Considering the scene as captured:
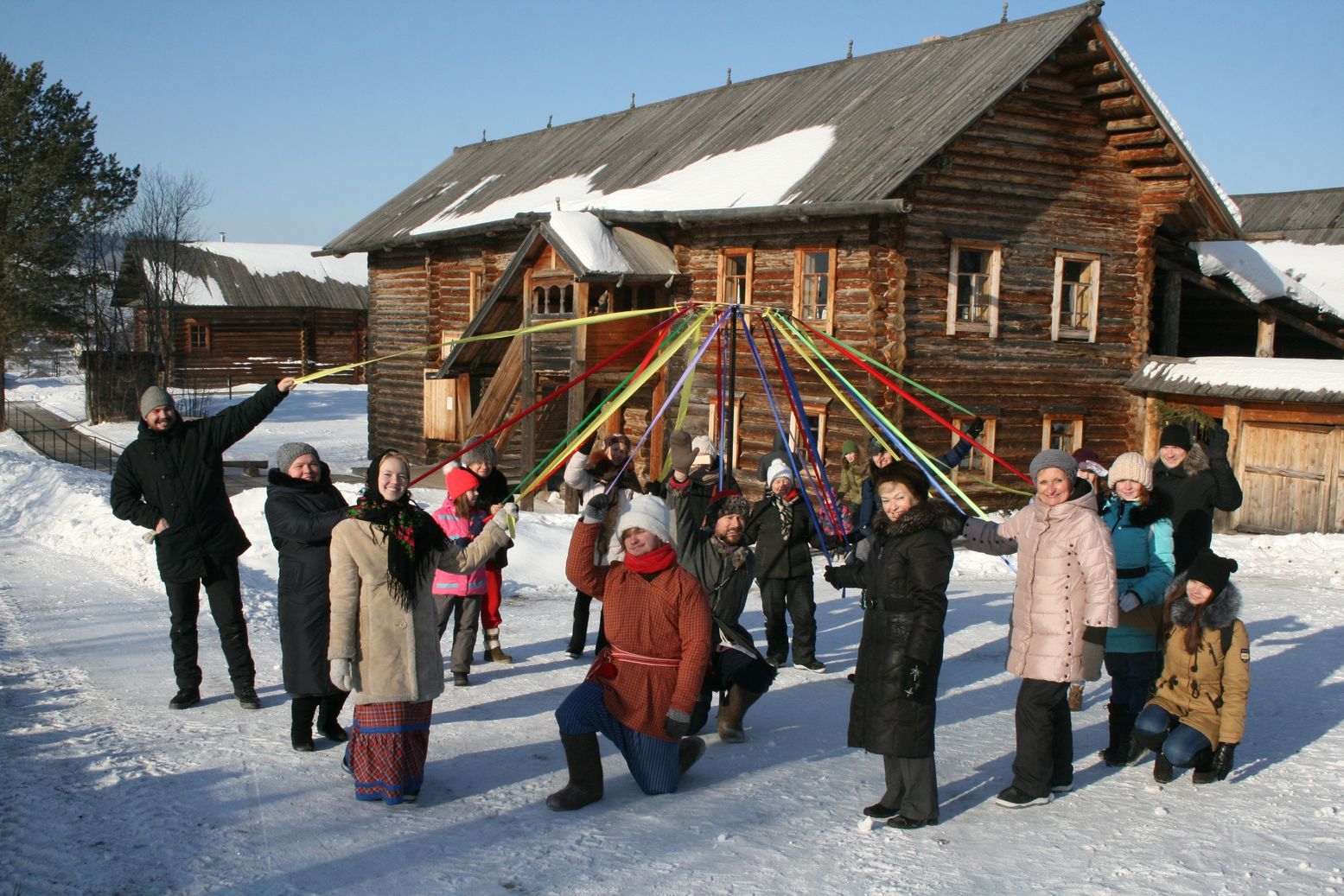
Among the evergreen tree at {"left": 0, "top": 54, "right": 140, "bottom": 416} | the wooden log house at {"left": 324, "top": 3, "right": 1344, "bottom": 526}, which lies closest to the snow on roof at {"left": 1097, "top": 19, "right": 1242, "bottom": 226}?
the wooden log house at {"left": 324, "top": 3, "right": 1344, "bottom": 526}

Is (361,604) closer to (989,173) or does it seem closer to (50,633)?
(50,633)

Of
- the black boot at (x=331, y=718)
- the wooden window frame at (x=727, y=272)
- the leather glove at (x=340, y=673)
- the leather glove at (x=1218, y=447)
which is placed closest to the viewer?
the leather glove at (x=340, y=673)

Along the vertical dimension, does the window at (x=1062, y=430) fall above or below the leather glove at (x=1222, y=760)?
above

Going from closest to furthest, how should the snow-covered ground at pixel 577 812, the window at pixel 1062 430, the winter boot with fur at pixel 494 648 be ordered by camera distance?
the snow-covered ground at pixel 577 812, the winter boot with fur at pixel 494 648, the window at pixel 1062 430

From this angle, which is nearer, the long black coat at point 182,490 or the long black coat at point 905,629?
the long black coat at point 905,629

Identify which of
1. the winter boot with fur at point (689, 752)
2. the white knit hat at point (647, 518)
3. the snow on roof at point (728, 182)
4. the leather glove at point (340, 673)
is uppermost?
the snow on roof at point (728, 182)

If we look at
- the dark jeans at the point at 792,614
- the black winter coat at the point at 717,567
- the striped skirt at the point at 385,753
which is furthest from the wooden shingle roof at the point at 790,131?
the striped skirt at the point at 385,753

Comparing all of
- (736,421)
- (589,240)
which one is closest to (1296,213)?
(736,421)

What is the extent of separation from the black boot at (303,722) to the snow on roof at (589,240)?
39.0 ft

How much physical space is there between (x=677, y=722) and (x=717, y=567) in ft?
4.80

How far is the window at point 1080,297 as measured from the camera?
1822 centimetres

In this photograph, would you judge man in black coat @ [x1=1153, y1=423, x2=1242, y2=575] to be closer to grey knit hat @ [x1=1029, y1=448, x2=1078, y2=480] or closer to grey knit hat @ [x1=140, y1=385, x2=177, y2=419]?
grey knit hat @ [x1=1029, y1=448, x2=1078, y2=480]

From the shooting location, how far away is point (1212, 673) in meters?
5.67

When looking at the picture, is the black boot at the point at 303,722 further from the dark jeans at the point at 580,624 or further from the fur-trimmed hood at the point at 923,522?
the fur-trimmed hood at the point at 923,522
